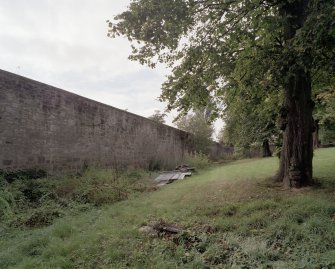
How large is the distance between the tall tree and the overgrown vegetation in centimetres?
273

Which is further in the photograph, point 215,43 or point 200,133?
point 200,133

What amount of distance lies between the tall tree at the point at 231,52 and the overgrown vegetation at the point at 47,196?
8.96 feet

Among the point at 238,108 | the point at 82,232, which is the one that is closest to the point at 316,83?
the point at 238,108

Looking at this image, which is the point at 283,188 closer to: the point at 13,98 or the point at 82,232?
the point at 82,232

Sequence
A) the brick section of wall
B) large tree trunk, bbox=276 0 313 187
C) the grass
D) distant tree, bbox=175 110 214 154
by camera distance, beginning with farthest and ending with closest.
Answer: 1. distant tree, bbox=175 110 214 154
2. the brick section of wall
3. large tree trunk, bbox=276 0 313 187
4. the grass

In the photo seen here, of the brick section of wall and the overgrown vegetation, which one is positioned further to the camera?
the brick section of wall

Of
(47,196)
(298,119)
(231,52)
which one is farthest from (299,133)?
(47,196)

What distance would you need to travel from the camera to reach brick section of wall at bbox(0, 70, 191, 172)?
775cm

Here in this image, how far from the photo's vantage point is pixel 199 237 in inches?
161

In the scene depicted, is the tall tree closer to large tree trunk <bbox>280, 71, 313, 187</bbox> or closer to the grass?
large tree trunk <bbox>280, 71, 313, 187</bbox>

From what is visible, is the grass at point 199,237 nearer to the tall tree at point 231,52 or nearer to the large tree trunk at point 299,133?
the large tree trunk at point 299,133

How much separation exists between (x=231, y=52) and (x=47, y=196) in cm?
540

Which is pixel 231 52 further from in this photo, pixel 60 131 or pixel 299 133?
pixel 60 131

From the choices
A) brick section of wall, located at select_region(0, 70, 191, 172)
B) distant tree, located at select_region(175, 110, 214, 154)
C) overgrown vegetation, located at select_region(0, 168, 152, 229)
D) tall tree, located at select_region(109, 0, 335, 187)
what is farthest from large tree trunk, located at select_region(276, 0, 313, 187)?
distant tree, located at select_region(175, 110, 214, 154)
